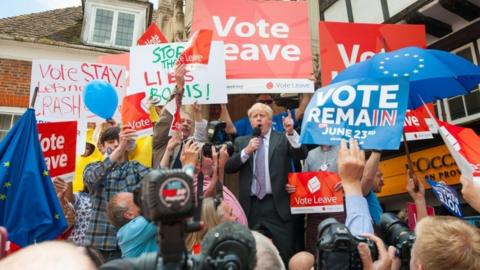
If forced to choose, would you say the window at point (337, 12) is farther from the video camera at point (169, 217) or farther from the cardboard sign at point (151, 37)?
the video camera at point (169, 217)

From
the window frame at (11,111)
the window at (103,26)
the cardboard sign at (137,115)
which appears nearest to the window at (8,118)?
the window frame at (11,111)

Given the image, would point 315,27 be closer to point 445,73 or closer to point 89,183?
point 445,73

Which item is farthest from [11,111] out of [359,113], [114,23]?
[359,113]

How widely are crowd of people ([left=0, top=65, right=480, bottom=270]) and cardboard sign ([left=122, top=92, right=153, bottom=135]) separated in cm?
31

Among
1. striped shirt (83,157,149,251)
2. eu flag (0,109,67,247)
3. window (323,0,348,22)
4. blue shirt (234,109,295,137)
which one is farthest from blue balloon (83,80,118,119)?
window (323,0,348,22)

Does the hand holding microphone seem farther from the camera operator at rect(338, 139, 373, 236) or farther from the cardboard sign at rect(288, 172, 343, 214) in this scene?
the camera operator at rect(338, 139, 373, 236)

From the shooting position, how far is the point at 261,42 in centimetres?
488

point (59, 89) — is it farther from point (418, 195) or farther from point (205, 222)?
point (418, 195)

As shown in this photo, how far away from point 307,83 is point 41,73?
10.7 feet

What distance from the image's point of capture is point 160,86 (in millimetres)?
4703

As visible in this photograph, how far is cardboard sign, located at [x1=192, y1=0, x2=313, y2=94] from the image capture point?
4.68m

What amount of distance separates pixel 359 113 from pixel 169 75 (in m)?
2.64

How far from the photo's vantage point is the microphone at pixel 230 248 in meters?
1.03

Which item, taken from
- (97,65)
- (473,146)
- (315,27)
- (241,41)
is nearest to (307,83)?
(241,41)
